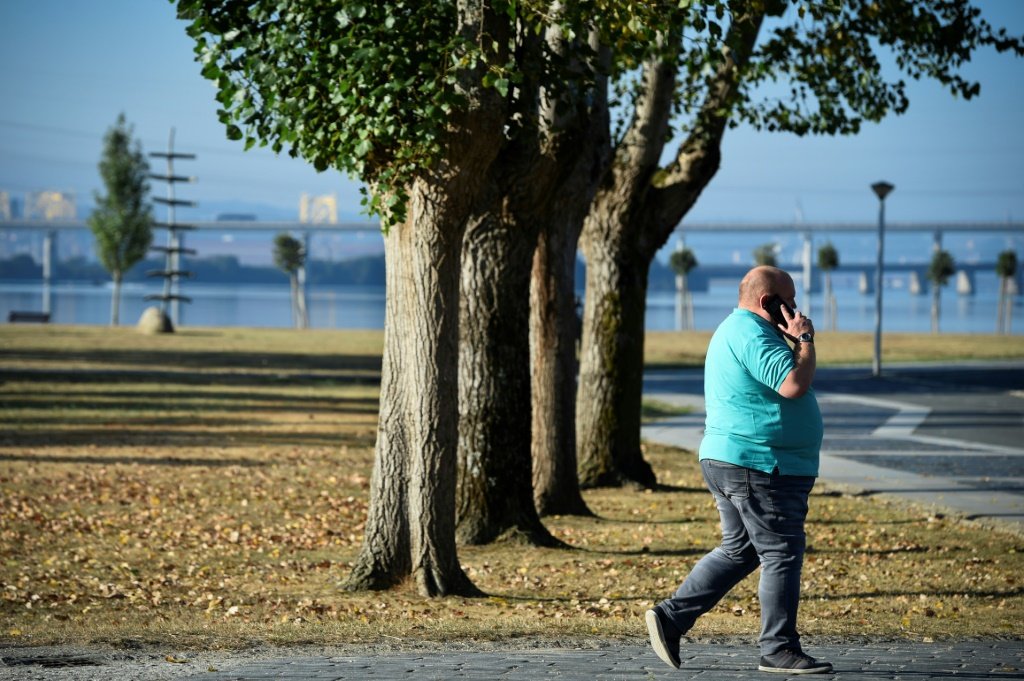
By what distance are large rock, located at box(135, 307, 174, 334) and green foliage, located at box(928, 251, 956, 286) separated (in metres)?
38.0

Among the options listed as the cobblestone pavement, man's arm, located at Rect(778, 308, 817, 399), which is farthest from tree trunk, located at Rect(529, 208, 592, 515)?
man's arm, located at Rect(778, 308, 817, 399)

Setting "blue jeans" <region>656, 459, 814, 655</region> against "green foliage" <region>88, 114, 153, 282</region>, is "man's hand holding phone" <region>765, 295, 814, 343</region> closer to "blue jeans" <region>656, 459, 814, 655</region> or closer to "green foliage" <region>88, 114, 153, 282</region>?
"blue jeans" <region>656, 459, 814, 655</region>

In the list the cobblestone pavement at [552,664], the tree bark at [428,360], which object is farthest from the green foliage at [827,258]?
the cobblestone pavement at [552,664]

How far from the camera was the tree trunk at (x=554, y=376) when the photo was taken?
11.4m

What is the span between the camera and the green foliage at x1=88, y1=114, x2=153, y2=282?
190 feet

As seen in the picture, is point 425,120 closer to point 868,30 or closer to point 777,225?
point 868,30

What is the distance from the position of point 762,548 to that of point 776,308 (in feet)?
3.31

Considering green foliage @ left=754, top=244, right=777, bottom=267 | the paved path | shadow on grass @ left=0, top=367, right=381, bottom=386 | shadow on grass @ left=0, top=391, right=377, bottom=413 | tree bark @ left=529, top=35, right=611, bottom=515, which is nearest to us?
tree bark @ left=529, top=35, right=611, bottom=515

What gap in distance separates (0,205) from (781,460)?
531ft

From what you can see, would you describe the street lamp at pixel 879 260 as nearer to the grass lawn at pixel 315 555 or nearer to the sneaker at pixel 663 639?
the grass lawn at pixel 315 555

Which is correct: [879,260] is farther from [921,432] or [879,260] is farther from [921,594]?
[921,594]

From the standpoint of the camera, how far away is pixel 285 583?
867 cm

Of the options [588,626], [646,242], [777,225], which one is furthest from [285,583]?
[777,225]

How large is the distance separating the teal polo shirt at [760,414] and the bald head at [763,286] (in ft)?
0.24
